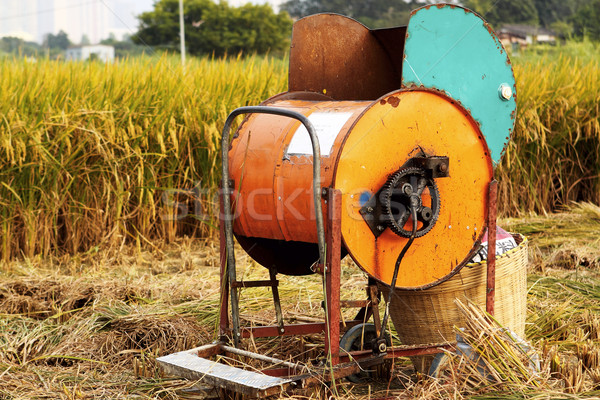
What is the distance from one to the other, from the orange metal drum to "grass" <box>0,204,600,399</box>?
0.36 m

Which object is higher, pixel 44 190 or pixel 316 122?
pixel 316 122

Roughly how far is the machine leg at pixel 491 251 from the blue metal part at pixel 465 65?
29 cm

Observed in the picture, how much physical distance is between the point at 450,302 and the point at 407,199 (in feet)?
2.05

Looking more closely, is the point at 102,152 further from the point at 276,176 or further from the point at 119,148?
the point at 276,176

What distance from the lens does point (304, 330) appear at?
3193 millimetres

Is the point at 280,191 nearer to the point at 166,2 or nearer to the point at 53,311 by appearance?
the point at 53,311

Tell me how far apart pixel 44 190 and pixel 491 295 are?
3.39 meters

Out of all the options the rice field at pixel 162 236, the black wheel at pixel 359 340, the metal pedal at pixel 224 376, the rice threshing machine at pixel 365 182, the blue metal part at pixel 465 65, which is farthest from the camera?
the black wheel at pixel 359 340

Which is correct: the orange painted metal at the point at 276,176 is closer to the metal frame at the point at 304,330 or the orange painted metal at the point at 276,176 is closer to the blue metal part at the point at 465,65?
the metal frame at the point at 304,330

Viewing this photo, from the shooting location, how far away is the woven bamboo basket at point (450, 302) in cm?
311

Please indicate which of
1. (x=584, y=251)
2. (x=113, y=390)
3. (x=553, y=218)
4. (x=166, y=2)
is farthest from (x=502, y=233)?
(x=166, y=2)

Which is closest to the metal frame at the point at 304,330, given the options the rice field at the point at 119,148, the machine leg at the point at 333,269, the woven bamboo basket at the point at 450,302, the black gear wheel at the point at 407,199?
the machine leg at the point at 333,269

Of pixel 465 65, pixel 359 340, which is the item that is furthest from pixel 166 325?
pixel 465 65

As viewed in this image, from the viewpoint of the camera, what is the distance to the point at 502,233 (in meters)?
3.26
